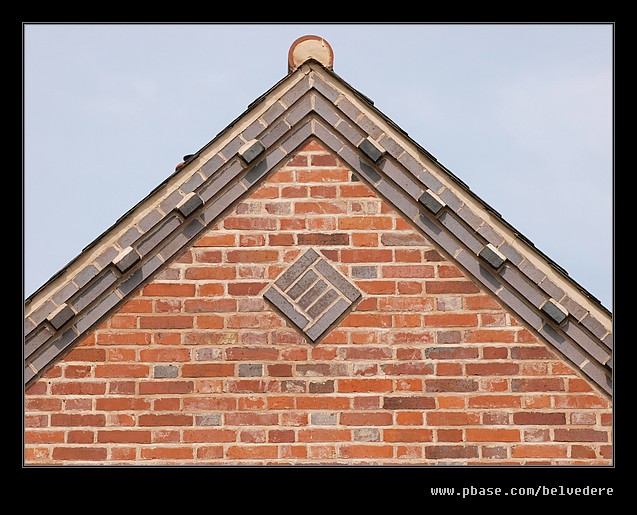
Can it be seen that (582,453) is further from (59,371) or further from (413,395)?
(59,371)

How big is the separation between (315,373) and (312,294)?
51cm

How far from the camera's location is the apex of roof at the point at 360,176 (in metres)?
5.54

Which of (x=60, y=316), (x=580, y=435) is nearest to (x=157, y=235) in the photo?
(x=60, y=316)

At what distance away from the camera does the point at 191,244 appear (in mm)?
5750

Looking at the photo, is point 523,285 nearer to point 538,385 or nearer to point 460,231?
point 460,231

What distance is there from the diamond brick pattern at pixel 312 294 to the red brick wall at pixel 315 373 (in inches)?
2.4

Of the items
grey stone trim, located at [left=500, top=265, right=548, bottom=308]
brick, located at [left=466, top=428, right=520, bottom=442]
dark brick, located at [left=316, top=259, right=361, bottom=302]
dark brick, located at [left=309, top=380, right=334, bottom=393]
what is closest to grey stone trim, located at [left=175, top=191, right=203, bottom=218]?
dark brick, located at [left=316, top=259, right=361, bottom=302]

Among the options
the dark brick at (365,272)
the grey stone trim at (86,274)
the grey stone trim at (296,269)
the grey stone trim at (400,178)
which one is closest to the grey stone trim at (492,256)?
the grey stone trim at (400,178)

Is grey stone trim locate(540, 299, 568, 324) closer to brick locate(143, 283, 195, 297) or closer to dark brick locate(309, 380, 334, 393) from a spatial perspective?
dark brick locate(309, 380, 334, 393)

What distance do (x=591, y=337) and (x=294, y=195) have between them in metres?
2.09

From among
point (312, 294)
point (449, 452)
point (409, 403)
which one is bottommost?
point (449, 452)

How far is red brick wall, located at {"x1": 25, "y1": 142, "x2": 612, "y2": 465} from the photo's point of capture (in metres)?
5.41

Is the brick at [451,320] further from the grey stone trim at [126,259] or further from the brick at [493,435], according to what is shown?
the grey stone trim at [126,259]

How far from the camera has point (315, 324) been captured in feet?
18.4
